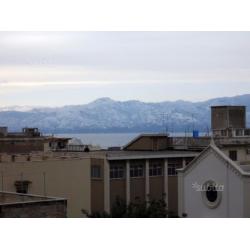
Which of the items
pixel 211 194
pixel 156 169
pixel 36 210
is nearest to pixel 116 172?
pixel 156 169

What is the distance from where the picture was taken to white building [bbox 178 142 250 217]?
25984 millimetres

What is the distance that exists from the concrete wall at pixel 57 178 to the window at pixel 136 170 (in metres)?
5.71

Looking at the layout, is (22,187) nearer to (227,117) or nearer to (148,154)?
(148,154)

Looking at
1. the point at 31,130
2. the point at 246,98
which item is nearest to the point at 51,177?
the point at 31,130

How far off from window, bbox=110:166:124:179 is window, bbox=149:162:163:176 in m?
2.71

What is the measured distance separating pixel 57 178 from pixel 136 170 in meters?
9.02

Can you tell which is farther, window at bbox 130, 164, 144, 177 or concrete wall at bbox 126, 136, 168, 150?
concrete wall at bbox 126, 136, 168, 150

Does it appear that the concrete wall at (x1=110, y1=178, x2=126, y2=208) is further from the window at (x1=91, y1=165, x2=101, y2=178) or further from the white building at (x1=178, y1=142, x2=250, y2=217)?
the white building at (x1=178, y1=142, x2=250, y2=217)

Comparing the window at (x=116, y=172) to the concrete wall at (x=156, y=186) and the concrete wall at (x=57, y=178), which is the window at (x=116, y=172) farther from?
the concrete wall at (x=57, y=178)

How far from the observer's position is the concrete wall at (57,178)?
31797mm

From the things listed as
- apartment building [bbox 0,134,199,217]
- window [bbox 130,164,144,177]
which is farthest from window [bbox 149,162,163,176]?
window [bbox 130,164,144,177]

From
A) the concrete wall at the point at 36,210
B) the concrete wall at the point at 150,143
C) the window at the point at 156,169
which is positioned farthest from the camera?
the concrete wall at the point at 150,143

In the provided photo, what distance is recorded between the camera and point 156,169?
141ft

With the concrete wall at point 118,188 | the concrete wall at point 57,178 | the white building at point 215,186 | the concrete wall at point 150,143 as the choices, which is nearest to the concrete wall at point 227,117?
the concrete wall at point 150,143
